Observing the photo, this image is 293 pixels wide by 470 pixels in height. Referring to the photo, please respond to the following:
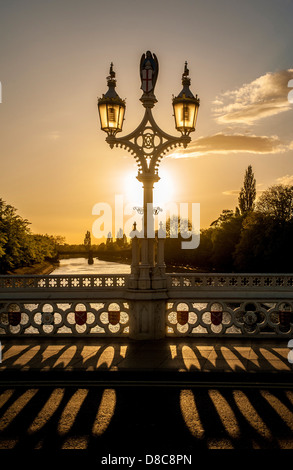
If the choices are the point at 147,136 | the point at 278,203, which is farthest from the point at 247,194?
the point at 147,136

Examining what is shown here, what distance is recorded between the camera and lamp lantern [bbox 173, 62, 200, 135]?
9562 millimetres

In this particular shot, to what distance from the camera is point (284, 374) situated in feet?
23.4

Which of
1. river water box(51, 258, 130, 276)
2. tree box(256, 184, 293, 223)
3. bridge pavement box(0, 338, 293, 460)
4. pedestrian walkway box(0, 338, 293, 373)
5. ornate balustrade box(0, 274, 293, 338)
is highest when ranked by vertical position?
tree box(256, 184, 293, 223)

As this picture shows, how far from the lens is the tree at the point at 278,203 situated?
54.9 metres

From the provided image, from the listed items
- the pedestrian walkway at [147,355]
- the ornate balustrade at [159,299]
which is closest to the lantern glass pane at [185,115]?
the ornate balustrade at [159,299]

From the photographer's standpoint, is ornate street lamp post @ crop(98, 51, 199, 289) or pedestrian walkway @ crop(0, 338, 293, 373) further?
ornate street lamp post @ crop(98, 51, 199, 289)

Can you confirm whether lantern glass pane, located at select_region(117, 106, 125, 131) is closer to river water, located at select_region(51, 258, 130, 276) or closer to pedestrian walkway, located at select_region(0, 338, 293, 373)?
pedestrian walkway, located at select_region(0, 338, 293, 373)

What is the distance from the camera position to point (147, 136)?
988cm

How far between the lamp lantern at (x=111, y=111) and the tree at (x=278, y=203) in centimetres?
4713

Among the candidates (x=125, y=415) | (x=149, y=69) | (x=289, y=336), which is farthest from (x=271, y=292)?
(x=149, y=69)

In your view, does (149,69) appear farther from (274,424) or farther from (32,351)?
(274,424)

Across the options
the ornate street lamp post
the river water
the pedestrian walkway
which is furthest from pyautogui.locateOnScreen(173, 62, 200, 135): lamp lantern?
the river water

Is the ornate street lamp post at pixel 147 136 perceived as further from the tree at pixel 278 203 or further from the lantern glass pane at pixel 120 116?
the tree at pixel 278 203

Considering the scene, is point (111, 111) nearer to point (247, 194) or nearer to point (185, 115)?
point (185, 115)
